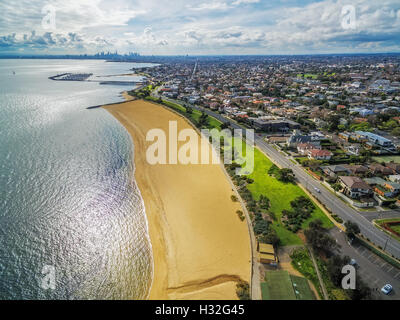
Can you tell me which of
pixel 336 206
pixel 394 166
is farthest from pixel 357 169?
pixel 336 206

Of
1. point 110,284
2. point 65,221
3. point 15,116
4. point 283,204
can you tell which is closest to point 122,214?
point 65,221

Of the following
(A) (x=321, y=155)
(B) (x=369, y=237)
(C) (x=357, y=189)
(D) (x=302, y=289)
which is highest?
(A) (x=321, y=155)

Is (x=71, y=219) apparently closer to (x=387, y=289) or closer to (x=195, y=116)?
(x=387, y=289)

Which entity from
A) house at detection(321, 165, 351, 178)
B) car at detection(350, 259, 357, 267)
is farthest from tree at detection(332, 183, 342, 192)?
car at detection(350, 259, 357, 267)

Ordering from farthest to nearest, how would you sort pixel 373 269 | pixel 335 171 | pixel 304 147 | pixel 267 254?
pixel 304 147, pixel 335 171, pixel 267 254, pixel 373 269

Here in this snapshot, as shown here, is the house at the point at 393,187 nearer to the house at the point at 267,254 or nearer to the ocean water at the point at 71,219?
the house at the point at 267,254
